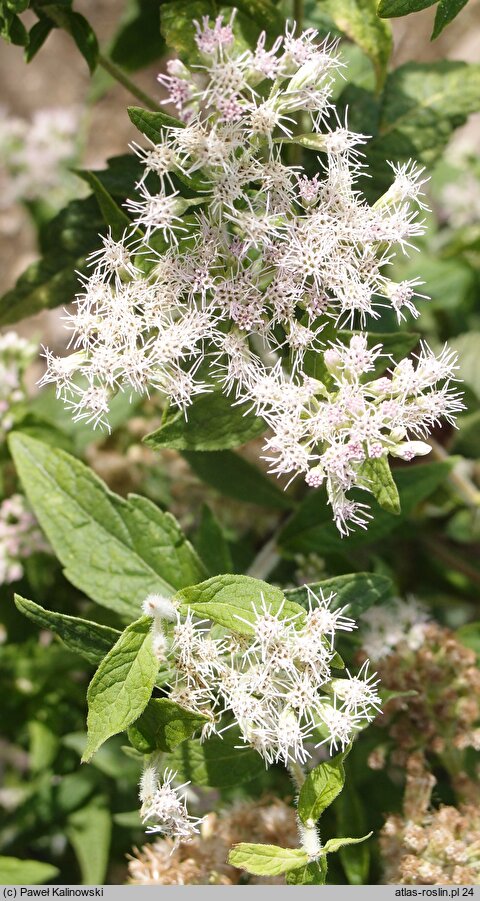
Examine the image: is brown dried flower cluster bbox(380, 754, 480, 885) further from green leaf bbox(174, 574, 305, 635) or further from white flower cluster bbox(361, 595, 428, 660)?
green leaf bbox(174, 574, 305, 635)

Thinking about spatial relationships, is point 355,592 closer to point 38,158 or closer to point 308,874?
point 308,874

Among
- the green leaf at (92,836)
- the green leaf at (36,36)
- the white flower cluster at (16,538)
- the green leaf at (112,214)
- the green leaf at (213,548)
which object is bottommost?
the green leaf at (92,836)

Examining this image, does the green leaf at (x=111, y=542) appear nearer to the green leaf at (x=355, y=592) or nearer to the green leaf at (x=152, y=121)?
the green leaf at (x=355, y=592)

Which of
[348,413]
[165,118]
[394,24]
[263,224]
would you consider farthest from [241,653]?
[394,24]

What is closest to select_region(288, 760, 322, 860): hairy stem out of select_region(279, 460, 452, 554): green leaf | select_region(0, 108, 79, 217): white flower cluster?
select_region(279, 460, 452, 554): green leaf

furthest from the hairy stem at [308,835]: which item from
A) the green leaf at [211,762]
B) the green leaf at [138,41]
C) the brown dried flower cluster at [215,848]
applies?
the green leaf at [138,41]

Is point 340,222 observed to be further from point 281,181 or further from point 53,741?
point 53,741

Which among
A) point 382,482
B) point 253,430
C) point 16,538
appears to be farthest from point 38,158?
point 382,482

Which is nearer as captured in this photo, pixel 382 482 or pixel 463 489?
pixel 382 482
